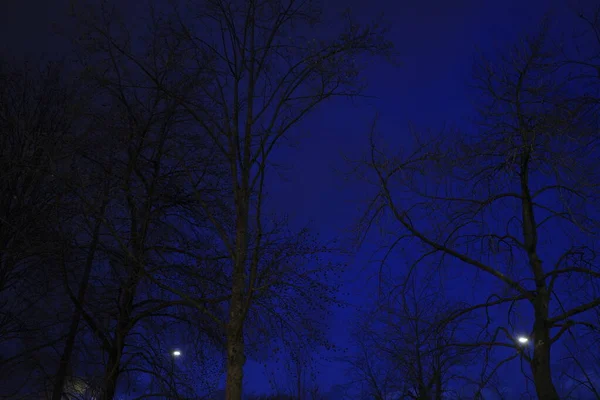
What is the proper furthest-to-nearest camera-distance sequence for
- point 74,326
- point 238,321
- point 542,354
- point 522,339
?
point 74,326, point 522,339, point 542,354, point 238,321

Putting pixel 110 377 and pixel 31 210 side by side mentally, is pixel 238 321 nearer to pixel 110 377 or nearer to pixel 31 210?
pixel 110 377

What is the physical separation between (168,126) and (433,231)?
6057 millimetres

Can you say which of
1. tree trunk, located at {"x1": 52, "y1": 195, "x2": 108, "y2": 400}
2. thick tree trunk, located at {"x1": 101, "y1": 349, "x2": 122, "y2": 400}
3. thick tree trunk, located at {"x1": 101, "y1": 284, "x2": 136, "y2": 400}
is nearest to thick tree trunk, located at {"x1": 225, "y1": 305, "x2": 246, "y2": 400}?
thick tree trunk, located at {"x1": 101, "y1": 284, "x2": 136, "y2": 400}

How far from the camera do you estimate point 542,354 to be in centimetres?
694

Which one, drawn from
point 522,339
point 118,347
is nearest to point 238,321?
point 118,347

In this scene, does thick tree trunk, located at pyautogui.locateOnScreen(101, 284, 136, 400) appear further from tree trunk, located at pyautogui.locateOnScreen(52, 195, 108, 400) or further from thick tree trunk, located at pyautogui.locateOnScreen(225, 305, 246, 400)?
thick tree trunk, located at pyautogui.locateOnScreen(225, 305, 246, 400)

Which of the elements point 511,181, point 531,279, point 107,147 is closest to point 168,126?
point 107,147

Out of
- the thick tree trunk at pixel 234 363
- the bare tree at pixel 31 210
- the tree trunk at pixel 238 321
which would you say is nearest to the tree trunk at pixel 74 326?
the bare tree at pixel 31 210

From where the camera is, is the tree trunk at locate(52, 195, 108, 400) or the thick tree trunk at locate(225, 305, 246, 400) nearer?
the thick tree trunk at locate(225, 305, 246, 400)

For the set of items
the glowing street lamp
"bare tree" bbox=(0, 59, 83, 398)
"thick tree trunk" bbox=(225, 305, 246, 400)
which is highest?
"bare tree" bbox=(0, 59, 83, 398)

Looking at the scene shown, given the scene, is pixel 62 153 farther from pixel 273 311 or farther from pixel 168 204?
pixel 273 311

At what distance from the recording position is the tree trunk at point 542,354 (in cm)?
673

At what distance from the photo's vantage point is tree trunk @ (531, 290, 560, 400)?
22.1 ft

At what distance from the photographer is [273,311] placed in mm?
7711
